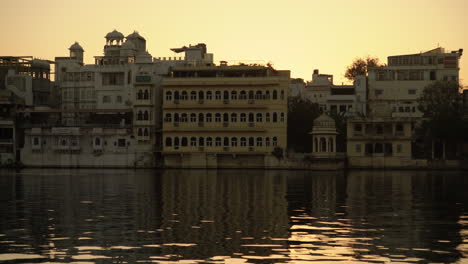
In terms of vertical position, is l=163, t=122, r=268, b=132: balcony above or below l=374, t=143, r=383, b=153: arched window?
above

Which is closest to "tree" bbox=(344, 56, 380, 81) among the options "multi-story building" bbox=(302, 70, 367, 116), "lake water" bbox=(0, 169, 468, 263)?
"multi-story building" bbox=(302, 70, 367, 116)

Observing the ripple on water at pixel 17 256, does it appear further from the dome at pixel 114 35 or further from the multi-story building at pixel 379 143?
the dome at pixel 114 35

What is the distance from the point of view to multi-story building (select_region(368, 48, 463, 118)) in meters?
94.7

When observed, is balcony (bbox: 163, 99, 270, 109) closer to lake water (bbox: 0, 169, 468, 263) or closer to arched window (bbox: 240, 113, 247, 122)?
arched window (bbox: 240, 113, 247, 122)

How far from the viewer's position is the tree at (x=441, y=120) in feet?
262

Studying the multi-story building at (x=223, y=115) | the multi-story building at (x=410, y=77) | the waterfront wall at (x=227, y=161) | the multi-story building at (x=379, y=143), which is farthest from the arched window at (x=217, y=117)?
the multi-story building at (x=410, y=77)

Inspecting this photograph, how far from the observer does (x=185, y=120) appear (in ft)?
279

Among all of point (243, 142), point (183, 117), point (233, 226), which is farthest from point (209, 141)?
point (233, 226)

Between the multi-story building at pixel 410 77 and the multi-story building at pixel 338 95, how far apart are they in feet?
4.44

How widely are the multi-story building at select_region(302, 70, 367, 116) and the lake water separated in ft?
167

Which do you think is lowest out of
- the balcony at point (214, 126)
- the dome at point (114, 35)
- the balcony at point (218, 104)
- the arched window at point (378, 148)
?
the arched window at point (378, 148)

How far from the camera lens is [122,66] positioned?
91.2 meters

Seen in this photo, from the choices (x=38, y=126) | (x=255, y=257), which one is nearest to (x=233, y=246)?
(x=255, y=257)

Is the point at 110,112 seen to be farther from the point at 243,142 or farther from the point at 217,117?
the point at 243,142
